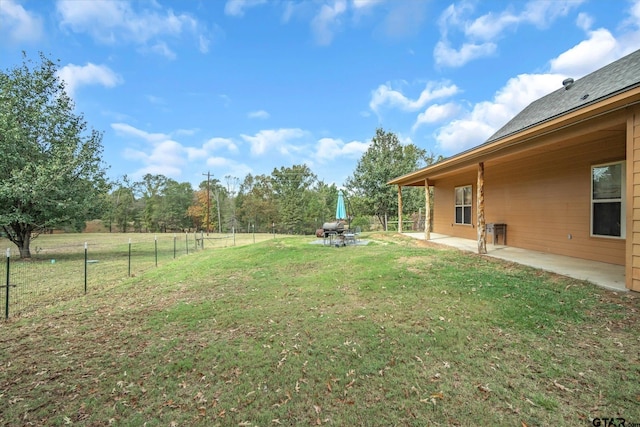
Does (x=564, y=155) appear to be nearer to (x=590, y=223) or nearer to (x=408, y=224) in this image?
(x=590, y=223)

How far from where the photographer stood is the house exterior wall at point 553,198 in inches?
237

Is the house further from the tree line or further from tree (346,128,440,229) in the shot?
the tree line

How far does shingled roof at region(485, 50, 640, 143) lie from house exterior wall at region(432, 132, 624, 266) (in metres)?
1.07

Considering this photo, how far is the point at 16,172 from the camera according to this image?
34.3 ft

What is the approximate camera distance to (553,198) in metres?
7.16

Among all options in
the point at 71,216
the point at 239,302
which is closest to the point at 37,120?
the point at 71,216

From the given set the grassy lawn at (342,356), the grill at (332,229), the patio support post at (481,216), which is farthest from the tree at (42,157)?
the patio support post at (481,216)

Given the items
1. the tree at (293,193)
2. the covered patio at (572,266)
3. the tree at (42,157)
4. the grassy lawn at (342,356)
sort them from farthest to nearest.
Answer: the tree at (293,193) → the tree at (42,157) → the covered patio at (572,266) → the grassy lawn at (342,356)

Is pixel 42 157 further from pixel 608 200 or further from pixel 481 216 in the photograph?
pixel 608 200

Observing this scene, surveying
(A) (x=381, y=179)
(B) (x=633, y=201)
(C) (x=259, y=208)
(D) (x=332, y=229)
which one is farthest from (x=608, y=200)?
(C) (x=259, y=208)

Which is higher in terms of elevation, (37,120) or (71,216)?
(37,120)

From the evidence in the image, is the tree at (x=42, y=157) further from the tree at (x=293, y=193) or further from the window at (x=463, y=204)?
the tree at (x=293, y=193)

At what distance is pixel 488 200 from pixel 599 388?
850 cm

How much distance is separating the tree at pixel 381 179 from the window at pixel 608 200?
38.9ft
